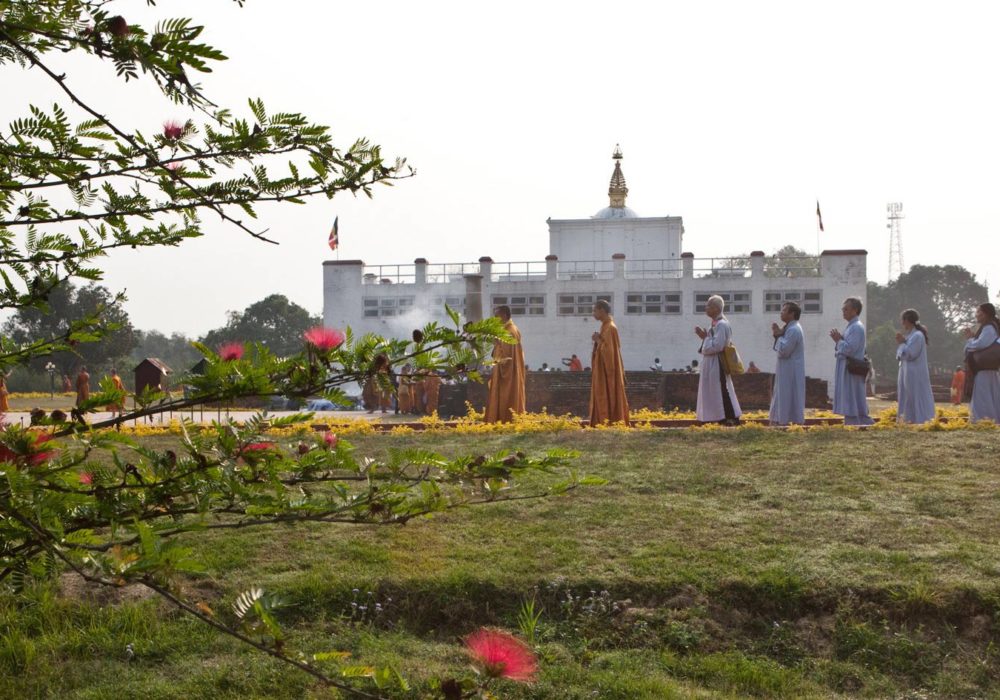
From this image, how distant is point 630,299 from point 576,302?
1691mm

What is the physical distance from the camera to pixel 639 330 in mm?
30156

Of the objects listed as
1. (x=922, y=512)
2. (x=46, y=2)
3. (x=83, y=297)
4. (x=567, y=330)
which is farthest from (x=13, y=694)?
(x=83, y=297)

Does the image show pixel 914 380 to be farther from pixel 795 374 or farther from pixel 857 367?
pixel 795 374

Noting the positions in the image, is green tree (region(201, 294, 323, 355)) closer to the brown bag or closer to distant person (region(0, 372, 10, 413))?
distant person (region(0, 372, 10, 413))

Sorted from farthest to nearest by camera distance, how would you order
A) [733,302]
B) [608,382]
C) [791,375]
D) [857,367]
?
[733,302]
[857,367]
[791,375]
[608,382]

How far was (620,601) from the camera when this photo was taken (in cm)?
514

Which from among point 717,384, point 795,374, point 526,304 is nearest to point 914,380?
point 795,374

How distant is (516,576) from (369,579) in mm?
798

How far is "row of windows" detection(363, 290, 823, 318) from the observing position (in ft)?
96.8

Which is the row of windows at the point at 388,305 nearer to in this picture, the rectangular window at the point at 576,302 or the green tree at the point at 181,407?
the rectangular window at the point at 576,302

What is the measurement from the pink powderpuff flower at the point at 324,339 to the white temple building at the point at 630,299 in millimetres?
26060

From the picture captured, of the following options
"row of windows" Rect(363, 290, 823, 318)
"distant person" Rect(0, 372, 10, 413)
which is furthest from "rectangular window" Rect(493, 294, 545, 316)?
"distant person" Rect(0, 372, 10, 413)

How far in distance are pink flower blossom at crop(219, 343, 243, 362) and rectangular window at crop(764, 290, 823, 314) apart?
1120 inches

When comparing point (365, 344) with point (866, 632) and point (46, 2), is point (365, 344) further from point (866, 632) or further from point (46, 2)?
point (866, 632)
